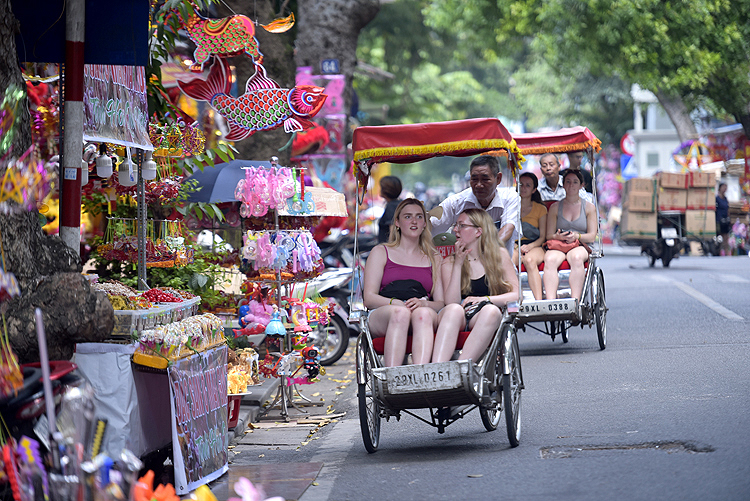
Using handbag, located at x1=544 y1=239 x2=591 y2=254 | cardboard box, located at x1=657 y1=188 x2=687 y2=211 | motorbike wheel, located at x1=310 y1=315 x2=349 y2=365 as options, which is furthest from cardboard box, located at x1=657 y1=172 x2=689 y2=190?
motorbike wheel, located at x1=310 y1=315 x2=349 y2=365

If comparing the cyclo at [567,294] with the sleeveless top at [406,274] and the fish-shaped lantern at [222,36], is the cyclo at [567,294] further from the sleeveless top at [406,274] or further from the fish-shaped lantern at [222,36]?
the fish-shaped lantern at [222,36]

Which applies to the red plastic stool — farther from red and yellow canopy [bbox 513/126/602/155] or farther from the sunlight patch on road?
the sunlight patch on road

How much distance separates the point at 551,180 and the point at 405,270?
16.4ft

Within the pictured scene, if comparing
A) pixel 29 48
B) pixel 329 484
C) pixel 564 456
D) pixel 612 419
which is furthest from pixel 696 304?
pixel 29 48

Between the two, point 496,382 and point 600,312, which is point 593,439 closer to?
point 496,382

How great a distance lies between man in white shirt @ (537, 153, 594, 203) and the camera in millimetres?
11664

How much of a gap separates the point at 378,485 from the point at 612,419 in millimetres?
2202

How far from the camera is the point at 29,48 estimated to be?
6.54 m

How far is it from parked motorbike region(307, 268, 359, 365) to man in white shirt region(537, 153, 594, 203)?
8.76 feet

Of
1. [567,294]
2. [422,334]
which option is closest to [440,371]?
[422,334]

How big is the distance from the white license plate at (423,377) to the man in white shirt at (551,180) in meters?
5.81

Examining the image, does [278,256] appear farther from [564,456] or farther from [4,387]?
[4,387]

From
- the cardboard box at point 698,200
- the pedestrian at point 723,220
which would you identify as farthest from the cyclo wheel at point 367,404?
the pedestrian at point 723,220

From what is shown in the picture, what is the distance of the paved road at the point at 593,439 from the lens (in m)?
5.37
